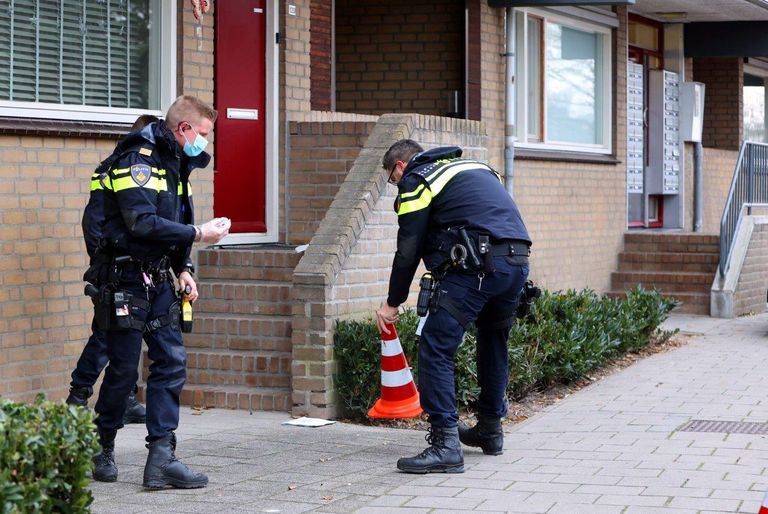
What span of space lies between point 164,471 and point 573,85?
10.7m

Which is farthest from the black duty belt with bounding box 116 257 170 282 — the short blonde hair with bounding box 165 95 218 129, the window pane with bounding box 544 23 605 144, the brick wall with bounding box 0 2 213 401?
the window pane with bounding box 544 23 605 144

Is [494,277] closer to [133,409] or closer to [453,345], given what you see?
[453,345]

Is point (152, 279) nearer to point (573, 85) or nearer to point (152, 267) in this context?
point (152, 267)

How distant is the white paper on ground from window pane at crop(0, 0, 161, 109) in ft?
8.62

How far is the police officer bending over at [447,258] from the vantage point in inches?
293

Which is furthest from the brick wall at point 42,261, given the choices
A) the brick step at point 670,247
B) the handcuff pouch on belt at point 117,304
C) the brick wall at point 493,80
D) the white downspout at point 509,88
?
the brick step at point 670,247

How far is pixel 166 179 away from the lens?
6934 mm

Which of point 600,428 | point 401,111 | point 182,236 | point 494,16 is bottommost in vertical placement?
point 600,428

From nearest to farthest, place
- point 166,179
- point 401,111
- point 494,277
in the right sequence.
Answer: point 166,179 → point 494,277 → point 401,111

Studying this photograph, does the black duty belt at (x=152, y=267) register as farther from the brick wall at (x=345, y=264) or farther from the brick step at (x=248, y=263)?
the brick step at (x=248, y=263)

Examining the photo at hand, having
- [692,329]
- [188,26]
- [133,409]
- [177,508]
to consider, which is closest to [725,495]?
[177,508]

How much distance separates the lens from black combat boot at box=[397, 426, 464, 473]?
292 inches

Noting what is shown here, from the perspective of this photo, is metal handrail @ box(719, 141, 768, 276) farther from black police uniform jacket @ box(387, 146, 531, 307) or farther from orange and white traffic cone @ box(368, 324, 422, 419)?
black police uniform jacket @ box(387, 146, 531, 307)

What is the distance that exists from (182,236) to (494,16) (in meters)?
8.27
